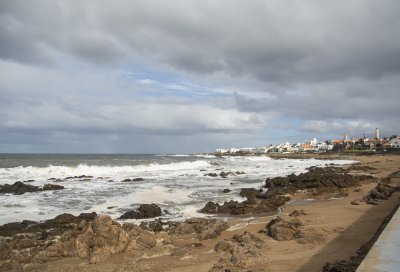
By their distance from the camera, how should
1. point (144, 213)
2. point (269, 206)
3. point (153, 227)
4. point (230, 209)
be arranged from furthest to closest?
point (269, 206), point (230, 209), point (144, 213), point (153, 227)

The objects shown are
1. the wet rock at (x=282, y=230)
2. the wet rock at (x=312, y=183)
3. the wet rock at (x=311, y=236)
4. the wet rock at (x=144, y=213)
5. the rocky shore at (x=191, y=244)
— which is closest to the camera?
the rocky shore at (x=191, y=244)

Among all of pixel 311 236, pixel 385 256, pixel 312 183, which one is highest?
pixel 385 256

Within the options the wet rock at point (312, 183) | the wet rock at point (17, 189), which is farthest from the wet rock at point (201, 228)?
the wet rock at point (17, 189)

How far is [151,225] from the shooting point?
33.7 ft

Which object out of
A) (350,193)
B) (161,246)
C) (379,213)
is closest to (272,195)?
(350,193)

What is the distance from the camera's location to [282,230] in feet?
27.7

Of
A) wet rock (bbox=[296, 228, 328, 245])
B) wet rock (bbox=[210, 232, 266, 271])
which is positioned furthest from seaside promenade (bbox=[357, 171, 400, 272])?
wet rock (bbox=[210, 232, 266, 271])

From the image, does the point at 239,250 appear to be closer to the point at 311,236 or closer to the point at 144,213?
the point at 311,236

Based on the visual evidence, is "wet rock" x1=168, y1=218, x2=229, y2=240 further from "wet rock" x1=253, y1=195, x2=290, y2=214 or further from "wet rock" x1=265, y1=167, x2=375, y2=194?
"wet rock" x1=265, y1=167, x2=375, y2=194

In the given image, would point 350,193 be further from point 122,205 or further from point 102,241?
point 102,241

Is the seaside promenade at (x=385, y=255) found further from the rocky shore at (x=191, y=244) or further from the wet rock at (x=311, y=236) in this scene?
the wet rock at (x=311, y=236)

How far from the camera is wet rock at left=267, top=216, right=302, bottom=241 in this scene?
27.0ft

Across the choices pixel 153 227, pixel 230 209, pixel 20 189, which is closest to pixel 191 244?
pixel 153 227

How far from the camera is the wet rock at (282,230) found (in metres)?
8.23
